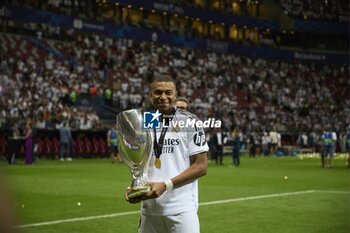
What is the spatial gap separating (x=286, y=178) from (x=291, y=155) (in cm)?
2437

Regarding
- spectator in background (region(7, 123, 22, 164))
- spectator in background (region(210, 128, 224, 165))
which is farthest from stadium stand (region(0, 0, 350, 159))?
spectator in background (region(210, 128, 224, 165))

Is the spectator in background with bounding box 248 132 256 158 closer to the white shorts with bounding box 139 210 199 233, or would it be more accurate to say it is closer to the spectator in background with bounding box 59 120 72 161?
the spectator in background with bounding box 59 120 72 161

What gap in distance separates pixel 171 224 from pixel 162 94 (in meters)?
0.90

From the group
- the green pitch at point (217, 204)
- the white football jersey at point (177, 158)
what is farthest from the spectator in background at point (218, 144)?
the white football jersey at point (177, 158)

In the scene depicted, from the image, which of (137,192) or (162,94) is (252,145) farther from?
(137,192)

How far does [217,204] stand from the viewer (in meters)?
13.9

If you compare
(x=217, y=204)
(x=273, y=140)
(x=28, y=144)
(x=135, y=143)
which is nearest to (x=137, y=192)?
(x=135, y=143)

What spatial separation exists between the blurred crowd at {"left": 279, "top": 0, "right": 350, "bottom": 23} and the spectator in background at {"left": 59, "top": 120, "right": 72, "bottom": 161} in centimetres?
3611

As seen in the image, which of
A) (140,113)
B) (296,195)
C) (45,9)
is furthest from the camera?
(45,9)

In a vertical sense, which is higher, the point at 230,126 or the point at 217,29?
the point at 217,29

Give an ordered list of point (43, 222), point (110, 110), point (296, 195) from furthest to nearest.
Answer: point (110, 110), point (296, 195), point (43, 222)

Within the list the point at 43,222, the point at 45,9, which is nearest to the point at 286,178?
the point at 43,222

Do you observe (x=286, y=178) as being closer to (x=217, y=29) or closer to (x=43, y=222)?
(x=43, y=222)

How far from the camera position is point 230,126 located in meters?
46.2
